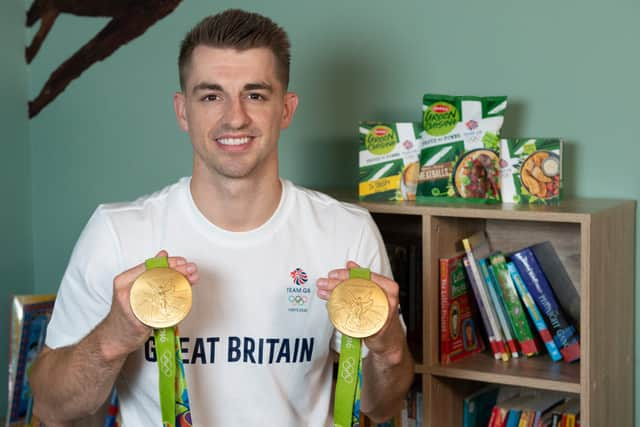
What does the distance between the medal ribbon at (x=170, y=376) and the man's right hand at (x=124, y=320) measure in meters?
0.02

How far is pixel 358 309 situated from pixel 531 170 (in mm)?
592

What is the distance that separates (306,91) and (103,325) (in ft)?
3.32

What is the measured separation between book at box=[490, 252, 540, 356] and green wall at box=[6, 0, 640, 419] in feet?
0.87

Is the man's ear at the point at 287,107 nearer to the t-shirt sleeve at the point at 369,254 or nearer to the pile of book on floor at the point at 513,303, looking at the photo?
the t-shirt sleeve at the point at 369,254

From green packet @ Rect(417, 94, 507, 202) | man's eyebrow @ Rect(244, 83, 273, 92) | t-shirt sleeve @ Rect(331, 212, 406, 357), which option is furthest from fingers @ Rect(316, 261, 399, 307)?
green packet @ Rect(417, 94, 507, 202)

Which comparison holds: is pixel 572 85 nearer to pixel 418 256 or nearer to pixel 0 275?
pixel 418 256

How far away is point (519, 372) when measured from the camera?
6.01 feet

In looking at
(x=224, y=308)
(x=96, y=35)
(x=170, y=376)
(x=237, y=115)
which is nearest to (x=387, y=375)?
(x=224, y=308)

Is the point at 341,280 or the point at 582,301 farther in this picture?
the point at 582,301

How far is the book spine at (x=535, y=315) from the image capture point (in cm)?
189

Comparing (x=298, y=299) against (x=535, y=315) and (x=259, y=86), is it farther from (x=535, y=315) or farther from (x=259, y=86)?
(x=535, y=315)

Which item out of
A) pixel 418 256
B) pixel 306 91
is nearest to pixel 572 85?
pixel 418 256

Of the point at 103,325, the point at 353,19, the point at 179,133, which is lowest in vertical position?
the point at 103,325

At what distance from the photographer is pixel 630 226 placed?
1.95m
